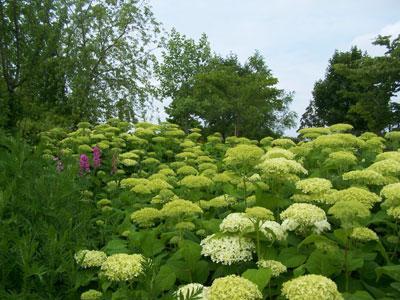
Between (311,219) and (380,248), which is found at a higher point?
(311,219)

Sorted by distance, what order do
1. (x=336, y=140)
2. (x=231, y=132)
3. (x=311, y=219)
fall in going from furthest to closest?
(x=231, y=132) → (x=336, y=140) → (x=311, y=219)

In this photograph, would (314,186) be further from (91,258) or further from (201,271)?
(91,258)

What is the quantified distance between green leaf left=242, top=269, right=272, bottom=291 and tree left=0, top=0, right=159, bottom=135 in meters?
5.30

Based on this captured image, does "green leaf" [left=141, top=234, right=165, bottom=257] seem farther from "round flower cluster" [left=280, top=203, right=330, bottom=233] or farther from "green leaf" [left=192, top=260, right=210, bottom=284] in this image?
"round flower cluster" [left=280, top=203, right=330, bottom=233]

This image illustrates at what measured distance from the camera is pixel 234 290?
2252 mm

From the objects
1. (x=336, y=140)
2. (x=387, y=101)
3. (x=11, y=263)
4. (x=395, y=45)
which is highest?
(x=395, y=45)

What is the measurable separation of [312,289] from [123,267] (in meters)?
1.05

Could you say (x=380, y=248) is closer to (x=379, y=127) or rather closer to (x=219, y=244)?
(x=219, y=244)

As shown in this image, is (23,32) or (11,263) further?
(23,32)

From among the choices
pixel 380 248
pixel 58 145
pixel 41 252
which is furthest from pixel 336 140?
pixel 58 145

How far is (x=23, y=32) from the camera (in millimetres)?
12227

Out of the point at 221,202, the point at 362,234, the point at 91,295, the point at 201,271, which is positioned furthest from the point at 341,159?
the point at 91,295

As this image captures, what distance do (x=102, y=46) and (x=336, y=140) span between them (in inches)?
875

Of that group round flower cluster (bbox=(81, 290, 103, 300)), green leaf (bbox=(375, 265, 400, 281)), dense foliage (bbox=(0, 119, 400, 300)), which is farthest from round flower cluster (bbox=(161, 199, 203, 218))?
green leaf (bbox=(375, 265, 400, 281))
